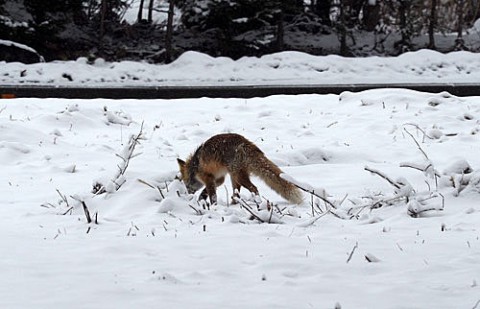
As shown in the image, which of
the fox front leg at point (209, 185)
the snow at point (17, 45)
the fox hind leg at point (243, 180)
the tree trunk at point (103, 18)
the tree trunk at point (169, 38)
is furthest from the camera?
the tree trunk at point (103, 18)

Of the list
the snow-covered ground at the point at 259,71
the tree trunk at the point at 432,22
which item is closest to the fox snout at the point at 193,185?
the snow-covered ground at the point at 259,71

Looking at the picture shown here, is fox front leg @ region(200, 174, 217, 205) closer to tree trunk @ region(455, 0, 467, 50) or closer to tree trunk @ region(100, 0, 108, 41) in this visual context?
tree trunk @ region(100, 0, 108, 41)

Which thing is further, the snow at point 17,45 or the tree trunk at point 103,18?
the tree trunk at point 103,18

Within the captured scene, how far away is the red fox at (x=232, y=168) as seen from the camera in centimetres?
657

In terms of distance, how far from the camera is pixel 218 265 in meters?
4.23

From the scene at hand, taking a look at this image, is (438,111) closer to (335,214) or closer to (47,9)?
(335,214)

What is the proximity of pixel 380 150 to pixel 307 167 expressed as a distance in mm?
1586

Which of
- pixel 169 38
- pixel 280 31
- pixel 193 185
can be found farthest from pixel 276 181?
pixel 280 31

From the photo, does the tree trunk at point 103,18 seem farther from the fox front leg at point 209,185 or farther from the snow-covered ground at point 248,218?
the fox front leg at point 209,185

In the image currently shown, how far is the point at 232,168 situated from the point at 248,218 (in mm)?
1386

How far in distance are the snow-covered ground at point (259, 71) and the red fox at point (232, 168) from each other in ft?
43.1

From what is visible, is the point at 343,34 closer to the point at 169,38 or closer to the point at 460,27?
the point at 460,27

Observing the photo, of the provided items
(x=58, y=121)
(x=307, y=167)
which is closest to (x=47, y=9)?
(x=58, y=121)

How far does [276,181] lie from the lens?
655 cm
